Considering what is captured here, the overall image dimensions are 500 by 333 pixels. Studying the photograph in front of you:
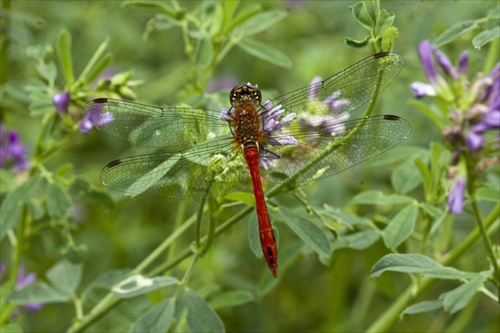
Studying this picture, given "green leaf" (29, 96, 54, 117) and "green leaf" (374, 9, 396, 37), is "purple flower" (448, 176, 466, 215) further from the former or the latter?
"green leaf" (29, 96, 54, 117)

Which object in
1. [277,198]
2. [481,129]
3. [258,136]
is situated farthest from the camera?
[277,198]

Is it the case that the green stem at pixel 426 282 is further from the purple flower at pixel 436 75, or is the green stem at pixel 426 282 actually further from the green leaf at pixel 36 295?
the green leaf at pixel 36 295

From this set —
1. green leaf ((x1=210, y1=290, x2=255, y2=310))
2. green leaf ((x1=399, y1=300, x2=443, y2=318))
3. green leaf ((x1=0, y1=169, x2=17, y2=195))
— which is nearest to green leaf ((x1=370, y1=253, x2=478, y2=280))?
green leaf ((x1=399, y1=300, x2=443, y2=318))

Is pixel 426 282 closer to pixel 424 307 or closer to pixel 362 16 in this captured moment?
pixel 424 307

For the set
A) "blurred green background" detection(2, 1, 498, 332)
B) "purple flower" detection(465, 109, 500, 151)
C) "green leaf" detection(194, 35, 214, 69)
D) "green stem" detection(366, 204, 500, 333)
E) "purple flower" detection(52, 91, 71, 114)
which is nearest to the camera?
"purple flower" detection(465, 109, 500, 151)

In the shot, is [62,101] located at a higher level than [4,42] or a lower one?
lower

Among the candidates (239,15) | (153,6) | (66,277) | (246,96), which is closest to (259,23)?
(239,15)

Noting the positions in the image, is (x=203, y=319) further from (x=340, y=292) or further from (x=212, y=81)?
(x=212, y=81)

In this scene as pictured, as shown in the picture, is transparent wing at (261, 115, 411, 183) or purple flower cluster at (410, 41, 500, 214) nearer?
purple flower cluster at (410, 41, 500, 214)
